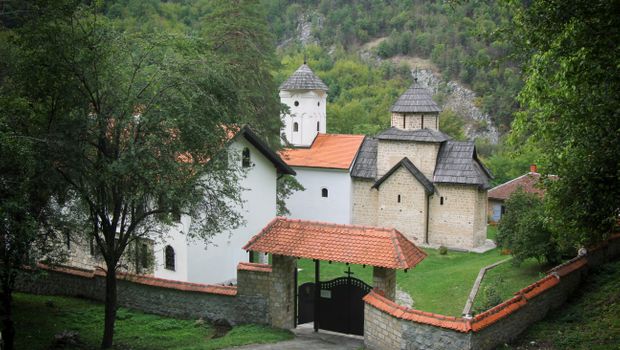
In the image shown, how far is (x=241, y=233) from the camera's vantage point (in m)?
23.3

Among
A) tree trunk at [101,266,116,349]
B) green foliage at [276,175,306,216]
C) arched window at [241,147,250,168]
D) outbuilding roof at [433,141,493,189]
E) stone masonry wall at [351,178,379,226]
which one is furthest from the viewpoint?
stone masonry wall at [351,178,379,226]

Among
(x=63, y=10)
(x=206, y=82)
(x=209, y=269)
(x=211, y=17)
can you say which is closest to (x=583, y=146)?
(x=206, y=82)

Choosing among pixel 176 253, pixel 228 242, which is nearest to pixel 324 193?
pixel 228 242

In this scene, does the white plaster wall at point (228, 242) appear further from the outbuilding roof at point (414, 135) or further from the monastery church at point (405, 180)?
the outbuilding roof at point (414, 135)

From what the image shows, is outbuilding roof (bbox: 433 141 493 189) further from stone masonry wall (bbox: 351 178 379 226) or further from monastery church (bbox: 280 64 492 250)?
stone masonry wall (bbox: 351 178 379 226)

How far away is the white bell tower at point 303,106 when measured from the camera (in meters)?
35.3

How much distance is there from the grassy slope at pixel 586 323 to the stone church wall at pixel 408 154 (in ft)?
48.7

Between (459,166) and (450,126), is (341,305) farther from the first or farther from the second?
(450,126)

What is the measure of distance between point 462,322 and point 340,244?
3.54 metres

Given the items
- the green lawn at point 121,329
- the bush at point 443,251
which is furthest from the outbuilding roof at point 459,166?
the green lawn at point 121,329

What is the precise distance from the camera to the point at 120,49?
13898mm

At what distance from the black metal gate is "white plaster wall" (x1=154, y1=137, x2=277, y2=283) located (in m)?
5.81

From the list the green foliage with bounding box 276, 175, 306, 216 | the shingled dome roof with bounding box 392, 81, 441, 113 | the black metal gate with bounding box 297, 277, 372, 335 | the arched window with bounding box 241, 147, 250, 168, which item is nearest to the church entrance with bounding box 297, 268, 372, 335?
the black metal gate with bounding box 297, 277, 372, 335

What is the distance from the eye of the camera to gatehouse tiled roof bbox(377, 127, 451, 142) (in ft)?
99.7
